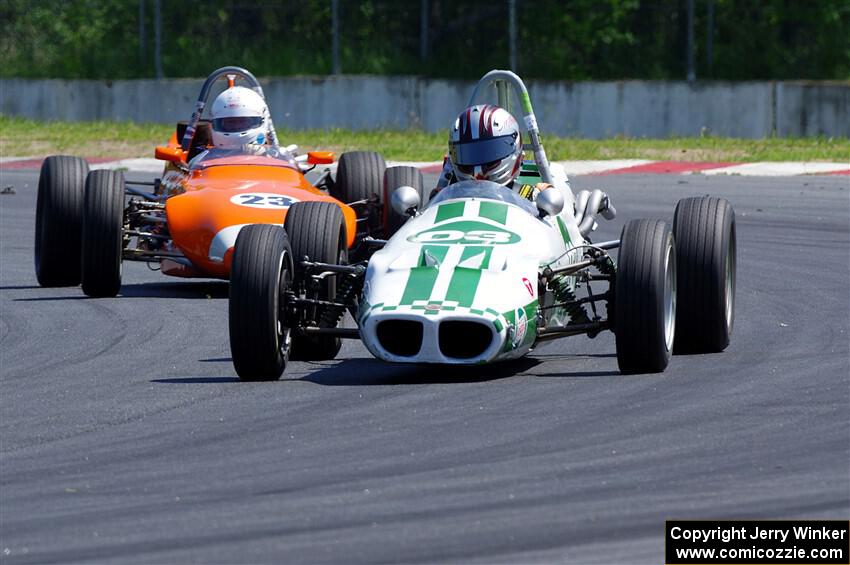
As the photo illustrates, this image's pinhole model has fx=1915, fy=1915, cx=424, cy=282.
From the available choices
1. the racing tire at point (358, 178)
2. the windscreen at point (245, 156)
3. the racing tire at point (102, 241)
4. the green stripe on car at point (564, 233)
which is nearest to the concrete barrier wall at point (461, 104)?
the racing tire at point (358, 178)

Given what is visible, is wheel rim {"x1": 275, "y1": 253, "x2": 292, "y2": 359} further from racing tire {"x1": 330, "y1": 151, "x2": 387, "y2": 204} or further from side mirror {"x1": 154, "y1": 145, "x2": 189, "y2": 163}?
racing tire {"x1": 330, "y1": 151, "x2": 387, "y2": 204}

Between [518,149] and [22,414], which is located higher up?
[518,149]

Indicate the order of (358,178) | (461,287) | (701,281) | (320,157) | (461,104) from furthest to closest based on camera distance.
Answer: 1. (461,104)
2. (358,178)
3. (320,157)
4. (701,281)
5. (461,287)

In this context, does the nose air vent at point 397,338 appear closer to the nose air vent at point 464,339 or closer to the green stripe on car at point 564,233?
the nose air vent at point 464,339

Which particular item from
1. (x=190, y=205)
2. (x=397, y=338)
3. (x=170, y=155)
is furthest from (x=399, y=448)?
(x=170, y=155)

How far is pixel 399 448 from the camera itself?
24.8 feet

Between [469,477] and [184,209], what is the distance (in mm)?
6730

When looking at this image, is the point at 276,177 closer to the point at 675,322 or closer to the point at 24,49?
the point at 675,322

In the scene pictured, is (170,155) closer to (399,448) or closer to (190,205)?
(190,205)

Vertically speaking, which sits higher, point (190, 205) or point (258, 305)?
point (190, 205)

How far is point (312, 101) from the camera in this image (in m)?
28.9

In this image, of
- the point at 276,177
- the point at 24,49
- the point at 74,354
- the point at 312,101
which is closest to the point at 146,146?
the point at 312,101

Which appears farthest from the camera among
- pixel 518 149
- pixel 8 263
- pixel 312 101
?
pixel 312 101

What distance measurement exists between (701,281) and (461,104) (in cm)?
1851
